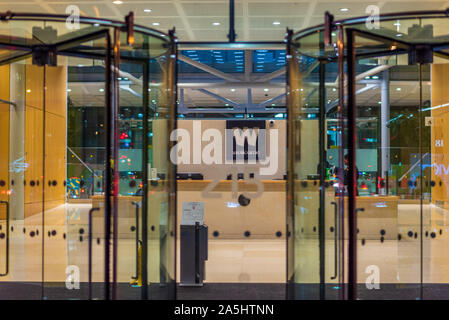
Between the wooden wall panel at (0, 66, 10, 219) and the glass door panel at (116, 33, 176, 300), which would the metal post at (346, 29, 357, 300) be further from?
the wooden wall panel at (0, 66, 10, 219)

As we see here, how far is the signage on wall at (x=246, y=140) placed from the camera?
10.3 m

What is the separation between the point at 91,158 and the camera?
17.9ft

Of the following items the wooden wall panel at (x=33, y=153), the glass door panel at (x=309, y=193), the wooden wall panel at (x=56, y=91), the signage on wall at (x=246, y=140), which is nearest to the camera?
the glass door panel at (x=309, y=193)

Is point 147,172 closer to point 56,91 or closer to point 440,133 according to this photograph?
point 56,91

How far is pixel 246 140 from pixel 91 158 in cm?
550

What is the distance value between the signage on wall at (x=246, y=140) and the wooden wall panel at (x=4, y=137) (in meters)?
4.70

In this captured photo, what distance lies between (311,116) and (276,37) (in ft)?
16.3

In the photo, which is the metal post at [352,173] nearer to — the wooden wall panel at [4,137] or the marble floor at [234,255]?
the marble floor at [234,255]

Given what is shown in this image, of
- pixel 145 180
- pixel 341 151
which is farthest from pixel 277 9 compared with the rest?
pixel 145 180

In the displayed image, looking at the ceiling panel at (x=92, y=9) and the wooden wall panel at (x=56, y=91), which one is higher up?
the ceiling panel at (x=92, y=9)

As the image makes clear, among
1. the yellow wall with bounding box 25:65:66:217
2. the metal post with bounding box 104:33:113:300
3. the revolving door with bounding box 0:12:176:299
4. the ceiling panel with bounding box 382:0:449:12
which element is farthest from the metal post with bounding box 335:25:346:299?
the ceiling panel with bounding box 382:0:449:12

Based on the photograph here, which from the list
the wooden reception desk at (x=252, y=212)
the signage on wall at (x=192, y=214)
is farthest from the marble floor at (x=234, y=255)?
the signage on wall at (x=192, y=214)

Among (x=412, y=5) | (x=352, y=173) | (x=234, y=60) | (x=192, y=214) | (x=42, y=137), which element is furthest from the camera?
(x=234, y=60)

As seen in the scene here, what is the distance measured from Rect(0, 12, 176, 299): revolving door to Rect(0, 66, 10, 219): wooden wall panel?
3 centimetres
